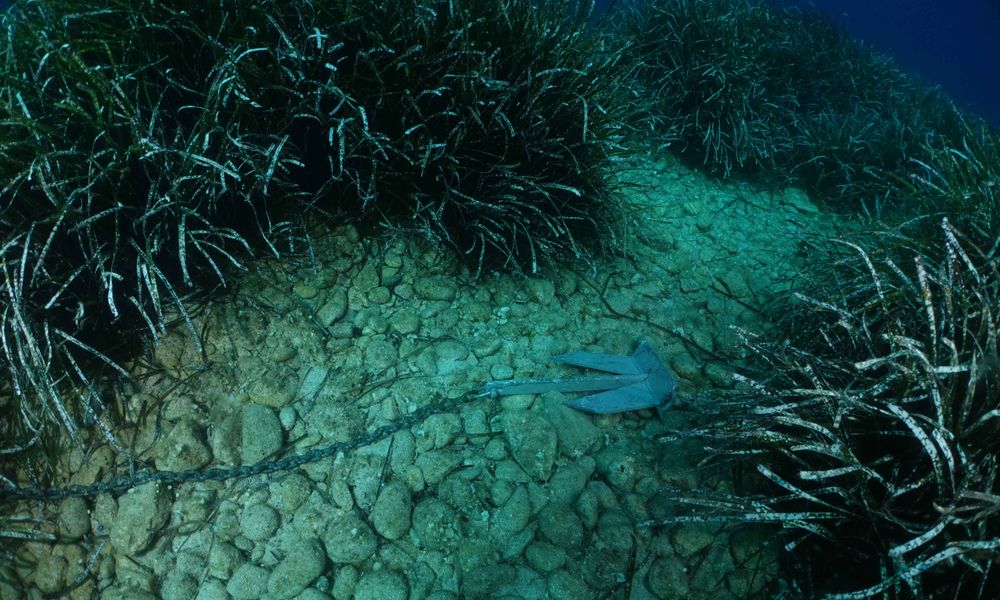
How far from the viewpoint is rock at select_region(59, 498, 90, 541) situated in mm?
1911

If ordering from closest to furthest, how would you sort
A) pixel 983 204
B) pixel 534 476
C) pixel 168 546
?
pixel 168 546, pixel 534 476, pixel 983 204

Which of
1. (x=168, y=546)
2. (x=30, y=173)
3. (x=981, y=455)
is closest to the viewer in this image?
(x=981, y=455)

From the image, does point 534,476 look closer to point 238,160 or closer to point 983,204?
point 238,160

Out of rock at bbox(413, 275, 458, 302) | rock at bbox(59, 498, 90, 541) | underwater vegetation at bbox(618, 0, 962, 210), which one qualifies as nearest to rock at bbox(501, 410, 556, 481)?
rock at bbox(413, 275, 458, 302)

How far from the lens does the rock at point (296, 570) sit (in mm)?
1857

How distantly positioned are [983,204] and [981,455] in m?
1.65

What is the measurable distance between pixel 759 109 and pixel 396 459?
4.46 metres

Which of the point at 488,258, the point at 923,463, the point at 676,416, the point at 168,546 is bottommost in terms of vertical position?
the point at 168,546

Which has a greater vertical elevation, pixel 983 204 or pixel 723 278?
pixel 983 204

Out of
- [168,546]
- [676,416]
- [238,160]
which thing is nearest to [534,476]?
[676,416]

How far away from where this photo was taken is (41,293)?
200cm

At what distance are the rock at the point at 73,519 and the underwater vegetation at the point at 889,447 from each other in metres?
2.22

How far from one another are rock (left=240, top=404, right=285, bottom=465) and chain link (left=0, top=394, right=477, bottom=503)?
4 centimetres

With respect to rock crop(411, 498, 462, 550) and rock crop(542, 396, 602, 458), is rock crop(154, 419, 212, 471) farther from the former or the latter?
rock crop(542, 396, 602, 458)
